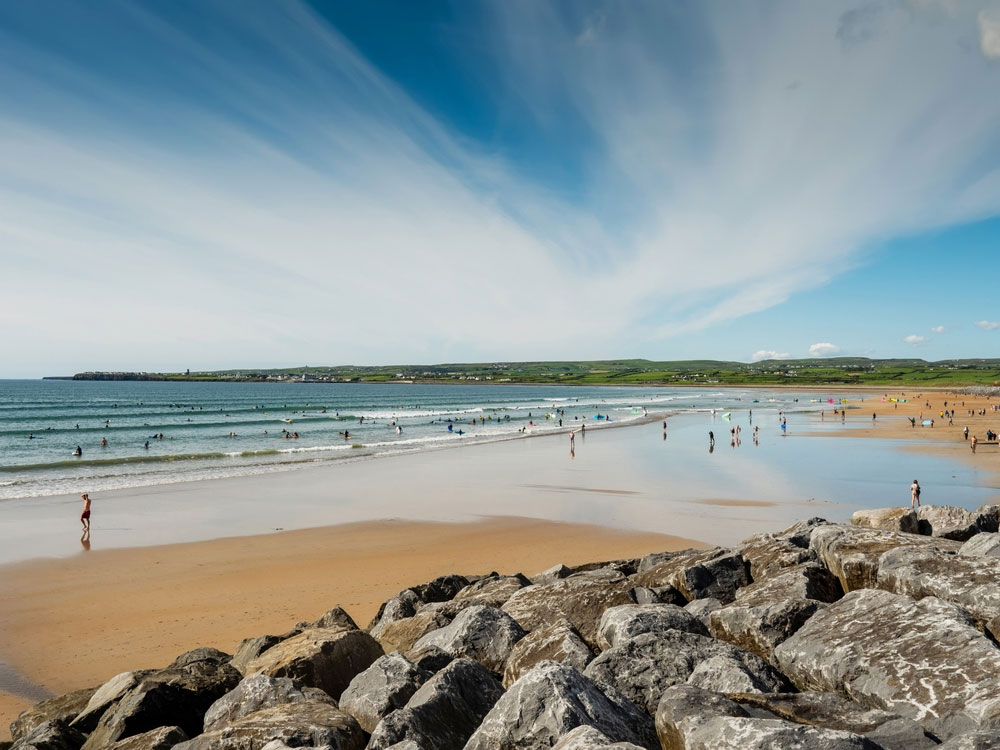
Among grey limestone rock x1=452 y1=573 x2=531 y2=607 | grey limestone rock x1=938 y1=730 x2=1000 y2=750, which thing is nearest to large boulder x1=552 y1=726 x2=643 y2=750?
grey limestone rock x1=938 y1=730 x2=1000 y2=750

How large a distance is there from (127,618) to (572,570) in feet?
31.9

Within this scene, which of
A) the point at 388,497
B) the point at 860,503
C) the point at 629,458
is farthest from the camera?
the point at 629,458

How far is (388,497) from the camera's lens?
29.2 meters

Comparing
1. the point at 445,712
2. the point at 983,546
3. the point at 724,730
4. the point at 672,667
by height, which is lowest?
the point at 445,712

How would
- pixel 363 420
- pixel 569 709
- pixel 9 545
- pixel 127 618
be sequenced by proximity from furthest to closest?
pixel 363 420 → pixel 9 545 → pixel 127 618 → pixel 569 709

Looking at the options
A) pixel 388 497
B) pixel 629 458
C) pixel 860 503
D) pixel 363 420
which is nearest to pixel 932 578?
pixel 860 503

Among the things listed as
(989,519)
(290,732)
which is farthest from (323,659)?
(989,519)

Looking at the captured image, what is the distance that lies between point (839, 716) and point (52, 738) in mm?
8313

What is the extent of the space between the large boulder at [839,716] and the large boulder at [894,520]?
713cm

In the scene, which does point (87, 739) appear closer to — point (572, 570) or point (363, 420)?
point (572, 570)

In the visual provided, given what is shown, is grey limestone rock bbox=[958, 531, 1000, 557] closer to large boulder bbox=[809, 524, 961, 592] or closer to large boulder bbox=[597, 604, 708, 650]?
large boulder bbox=[809, 524, 961, 592]

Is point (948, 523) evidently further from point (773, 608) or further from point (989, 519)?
point (773, 608)

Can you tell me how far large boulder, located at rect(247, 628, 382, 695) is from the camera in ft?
26.0

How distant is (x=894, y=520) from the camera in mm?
12523
